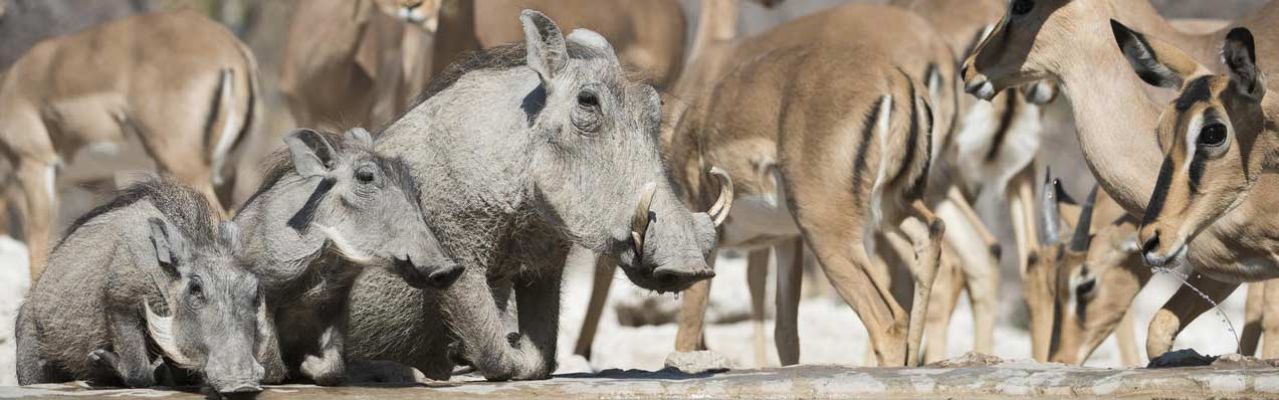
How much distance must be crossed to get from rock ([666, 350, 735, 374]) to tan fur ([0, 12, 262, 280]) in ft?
19.7

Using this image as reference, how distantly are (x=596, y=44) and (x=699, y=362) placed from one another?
4.29 ft

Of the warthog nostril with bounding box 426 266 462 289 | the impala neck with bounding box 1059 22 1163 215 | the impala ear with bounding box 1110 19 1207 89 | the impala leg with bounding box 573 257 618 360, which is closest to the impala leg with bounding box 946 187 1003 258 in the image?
the impala leg with bounding box 573 257 618 360

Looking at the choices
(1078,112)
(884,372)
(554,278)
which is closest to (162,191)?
(554,278)

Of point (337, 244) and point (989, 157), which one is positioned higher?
point (989, 157)

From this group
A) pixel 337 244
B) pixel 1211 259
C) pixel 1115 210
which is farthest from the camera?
pixel 1115 210

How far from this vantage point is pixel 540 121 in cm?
570

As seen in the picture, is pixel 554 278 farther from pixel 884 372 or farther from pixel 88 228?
pixel 88 228

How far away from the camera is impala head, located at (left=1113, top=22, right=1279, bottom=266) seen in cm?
618

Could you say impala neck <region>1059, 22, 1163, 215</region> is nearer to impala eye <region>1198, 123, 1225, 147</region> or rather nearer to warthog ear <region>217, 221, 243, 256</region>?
impala eye <region>1198, 123, 1225, 147</region>

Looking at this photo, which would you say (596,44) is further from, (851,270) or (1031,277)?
(1031,277)

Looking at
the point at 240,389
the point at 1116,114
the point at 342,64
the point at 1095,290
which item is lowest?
the point at 240,389

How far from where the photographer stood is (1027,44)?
25.3ft

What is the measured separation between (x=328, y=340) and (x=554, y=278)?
2.56ft

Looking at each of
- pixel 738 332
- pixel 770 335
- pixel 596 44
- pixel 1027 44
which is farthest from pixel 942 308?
pixel 596 44
